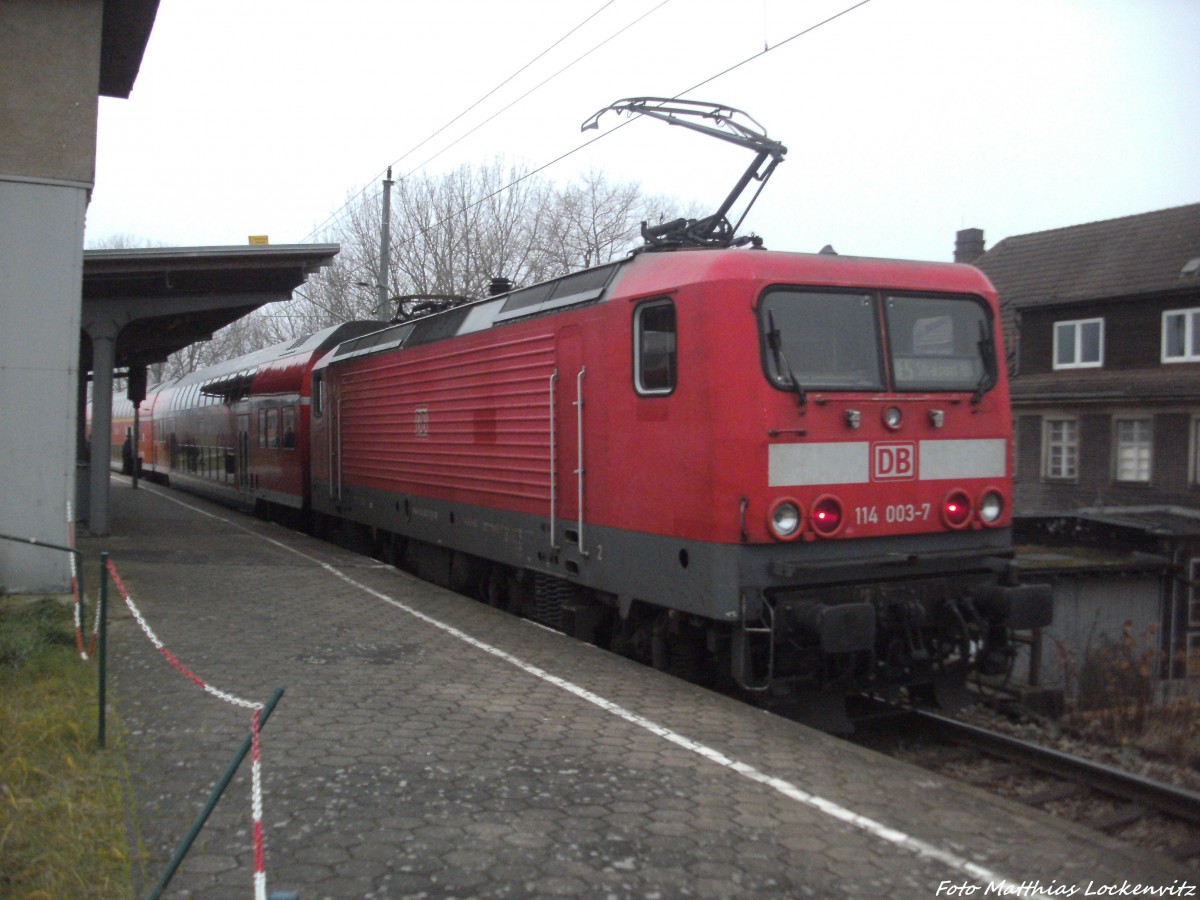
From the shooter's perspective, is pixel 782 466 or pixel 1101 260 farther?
pixel 1101 260

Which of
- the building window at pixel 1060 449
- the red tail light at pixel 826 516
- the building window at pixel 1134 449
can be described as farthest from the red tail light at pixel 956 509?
the building window at pixel 1060 449

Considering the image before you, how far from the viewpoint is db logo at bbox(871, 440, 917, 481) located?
6711mm

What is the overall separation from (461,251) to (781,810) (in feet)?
98.5

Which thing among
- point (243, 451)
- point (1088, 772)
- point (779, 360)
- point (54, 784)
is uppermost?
point (779, 360)

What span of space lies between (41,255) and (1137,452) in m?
22.3

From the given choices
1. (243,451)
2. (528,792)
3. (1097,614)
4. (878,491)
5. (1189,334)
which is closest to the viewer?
(528,792)

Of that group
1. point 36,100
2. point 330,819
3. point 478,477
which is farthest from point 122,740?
point 36,100

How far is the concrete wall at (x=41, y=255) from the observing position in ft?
30.3

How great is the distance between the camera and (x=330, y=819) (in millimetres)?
4582

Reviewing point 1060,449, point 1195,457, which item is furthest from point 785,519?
point 1060,449

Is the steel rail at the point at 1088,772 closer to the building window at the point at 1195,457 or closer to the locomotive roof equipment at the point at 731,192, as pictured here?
the locomotive roof equipment at the point at 731,192

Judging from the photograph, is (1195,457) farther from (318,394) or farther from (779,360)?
(779,360)

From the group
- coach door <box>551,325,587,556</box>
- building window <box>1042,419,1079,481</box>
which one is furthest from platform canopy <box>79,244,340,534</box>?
building window <box>1042,419,1079,481</box>

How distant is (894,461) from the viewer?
6.79 metres
